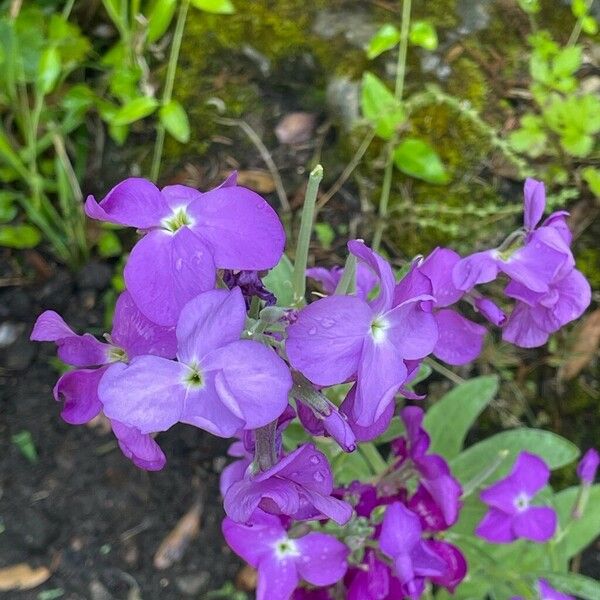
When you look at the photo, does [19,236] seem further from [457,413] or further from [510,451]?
[510,451]

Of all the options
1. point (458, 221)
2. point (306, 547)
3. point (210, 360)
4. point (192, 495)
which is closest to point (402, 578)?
point (306, 547)

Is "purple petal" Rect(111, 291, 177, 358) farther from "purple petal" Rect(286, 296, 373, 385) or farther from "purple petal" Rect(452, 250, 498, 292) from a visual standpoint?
"purple petal" Rect(452, 250, 498, 292)

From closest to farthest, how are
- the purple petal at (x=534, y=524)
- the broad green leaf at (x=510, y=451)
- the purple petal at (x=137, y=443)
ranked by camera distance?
the purple petal at (x=137, y=443) < the purple petal at (x=534, y=524) < the broad green leaf at (x=510, y=451)

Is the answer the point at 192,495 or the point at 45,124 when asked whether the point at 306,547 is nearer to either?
the point at 192,495

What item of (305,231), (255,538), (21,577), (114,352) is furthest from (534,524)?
(21,577)

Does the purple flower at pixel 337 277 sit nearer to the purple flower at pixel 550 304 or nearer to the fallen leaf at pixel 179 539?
the purple flower at pixel 550 304

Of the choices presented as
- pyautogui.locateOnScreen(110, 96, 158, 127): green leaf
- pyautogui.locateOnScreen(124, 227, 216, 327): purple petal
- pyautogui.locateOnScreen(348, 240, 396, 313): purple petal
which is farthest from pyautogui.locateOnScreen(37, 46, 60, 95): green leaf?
pyautogui.locateOnScreen(348, 240, 396, 313): purple petal

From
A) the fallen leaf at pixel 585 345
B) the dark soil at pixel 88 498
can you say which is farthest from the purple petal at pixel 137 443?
the fallen leaf at pixel 585 345
